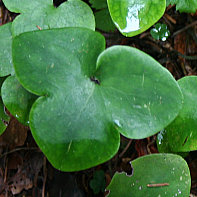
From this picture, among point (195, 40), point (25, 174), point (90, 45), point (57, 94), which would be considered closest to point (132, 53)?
Result: point (90, 45)

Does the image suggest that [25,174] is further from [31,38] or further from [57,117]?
[31,38]

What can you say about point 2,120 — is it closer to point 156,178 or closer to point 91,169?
point 91,169

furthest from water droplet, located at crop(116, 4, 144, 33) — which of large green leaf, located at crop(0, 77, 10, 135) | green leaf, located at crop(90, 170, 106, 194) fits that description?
green leaf, located at crop(90, 170, 106, 194)

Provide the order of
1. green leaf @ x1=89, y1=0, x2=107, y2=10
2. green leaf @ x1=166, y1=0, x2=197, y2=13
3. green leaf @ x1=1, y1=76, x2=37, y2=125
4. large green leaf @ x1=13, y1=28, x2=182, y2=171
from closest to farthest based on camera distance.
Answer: large green leaf @ x1=13, y1=28, x2=182, y2=171 → green leaf @ x1=1, y1=76, x2=37, y2=125 → green leaf @ x1=166, y1=0, x2=197, y2=13 → green leaf @ x1=89, y1=0, x2=107, y2=10

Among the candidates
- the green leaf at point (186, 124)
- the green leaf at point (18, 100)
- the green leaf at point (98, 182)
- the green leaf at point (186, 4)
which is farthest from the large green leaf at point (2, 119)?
the green leaf at point (186, 4)

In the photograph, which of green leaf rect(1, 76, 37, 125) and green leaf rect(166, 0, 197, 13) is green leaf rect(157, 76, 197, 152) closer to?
green leaf rect(166, 0, 197, 13)

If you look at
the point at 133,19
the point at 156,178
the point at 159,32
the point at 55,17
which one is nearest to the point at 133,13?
the point at 133,19
